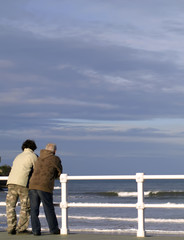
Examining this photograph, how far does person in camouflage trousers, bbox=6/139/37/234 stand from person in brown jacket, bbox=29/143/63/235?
23 cm

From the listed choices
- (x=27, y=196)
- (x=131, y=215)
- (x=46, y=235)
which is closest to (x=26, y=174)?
(x=27, y=196)

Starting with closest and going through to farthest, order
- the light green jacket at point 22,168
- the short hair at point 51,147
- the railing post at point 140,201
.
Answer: the railing post at point 140,201 < the short hair at point 51,147 < the light green jacket at point 22,168

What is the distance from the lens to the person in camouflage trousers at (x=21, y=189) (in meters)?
10.9

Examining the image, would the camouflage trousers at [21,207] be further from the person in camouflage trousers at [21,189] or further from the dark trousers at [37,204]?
the dark trousers at [37,204]

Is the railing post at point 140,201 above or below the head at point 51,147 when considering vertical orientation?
below

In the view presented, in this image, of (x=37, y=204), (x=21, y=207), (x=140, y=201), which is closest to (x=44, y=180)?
(x=37, y=204)

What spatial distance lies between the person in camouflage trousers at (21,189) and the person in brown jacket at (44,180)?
23 centimetres

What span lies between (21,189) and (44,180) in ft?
1.94

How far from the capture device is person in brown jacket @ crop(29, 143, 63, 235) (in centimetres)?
1059

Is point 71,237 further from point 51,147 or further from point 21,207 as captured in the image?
point 51,147

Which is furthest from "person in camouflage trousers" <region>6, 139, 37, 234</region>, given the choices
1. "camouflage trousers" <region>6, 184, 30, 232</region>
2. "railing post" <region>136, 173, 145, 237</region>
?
"railing post" <region>136, 173, 145, 237</region>

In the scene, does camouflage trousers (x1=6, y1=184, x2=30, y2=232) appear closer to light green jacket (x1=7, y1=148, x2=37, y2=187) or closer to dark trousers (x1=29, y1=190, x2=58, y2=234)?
light green jacket (x1=7, y1=148, x2=37, y2=187)

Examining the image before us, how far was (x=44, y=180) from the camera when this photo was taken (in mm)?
10602

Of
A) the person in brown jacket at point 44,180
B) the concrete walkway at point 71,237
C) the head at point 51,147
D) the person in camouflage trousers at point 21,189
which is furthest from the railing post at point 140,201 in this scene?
the person in camouflage trousers at point 21,189
